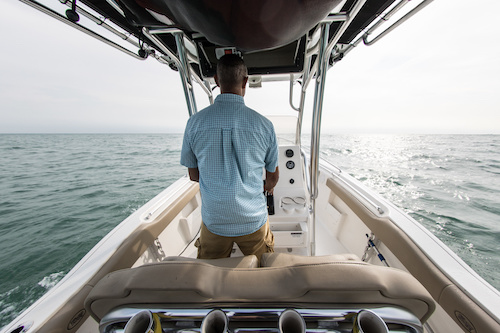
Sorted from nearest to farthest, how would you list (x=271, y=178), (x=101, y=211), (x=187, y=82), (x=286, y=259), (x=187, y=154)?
1. (x=286, y=259)
2. (x=187, y=154)
3. (x=271, y=178)
4. (x=187, y=82)
5. (x=101, y=211)

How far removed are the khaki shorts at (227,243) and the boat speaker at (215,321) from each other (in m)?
0.54

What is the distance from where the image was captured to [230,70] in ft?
3.28

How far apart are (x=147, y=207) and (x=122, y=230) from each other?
36 cm

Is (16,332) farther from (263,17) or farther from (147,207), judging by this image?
(263,17)

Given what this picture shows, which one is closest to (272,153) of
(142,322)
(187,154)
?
(187,154)

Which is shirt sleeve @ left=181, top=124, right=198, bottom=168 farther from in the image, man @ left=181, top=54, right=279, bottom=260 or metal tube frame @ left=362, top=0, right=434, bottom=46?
metal tube frame @ left=362, top=0, right=434, bottom=46

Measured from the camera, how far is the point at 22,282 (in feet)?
8.39

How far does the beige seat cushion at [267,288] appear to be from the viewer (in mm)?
566

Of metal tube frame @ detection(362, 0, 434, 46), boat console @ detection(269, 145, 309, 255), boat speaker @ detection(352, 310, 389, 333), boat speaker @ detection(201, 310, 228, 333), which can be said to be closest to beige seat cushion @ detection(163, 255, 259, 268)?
boat speaker @ detection(201, 310, 228, 333)

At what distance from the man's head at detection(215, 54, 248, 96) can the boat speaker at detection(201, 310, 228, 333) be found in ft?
3.31

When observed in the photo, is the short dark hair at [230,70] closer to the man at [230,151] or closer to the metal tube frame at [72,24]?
the man at [230,151]

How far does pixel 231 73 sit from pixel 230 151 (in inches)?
17.5

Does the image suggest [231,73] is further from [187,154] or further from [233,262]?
[233,262]

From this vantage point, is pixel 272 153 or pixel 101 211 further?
pixel 101 211
